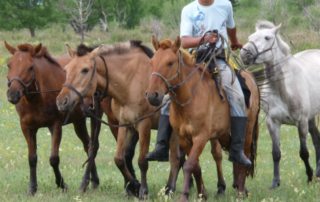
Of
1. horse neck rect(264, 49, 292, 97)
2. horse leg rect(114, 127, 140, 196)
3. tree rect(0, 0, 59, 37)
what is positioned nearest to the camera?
horse leg rect(114, 127, 140, 196)

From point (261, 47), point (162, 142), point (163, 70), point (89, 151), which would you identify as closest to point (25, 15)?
point (261, 47)

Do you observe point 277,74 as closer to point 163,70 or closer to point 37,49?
point 163,70

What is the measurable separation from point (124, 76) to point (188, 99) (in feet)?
4.50

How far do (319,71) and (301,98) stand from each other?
1296mm

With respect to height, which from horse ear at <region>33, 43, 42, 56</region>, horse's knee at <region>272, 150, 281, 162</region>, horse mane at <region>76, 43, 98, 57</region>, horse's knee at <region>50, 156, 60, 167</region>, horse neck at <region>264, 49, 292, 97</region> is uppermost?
horse mane at <region>76, 43, 98, 57</region>

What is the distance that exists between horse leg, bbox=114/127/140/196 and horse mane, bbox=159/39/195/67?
5.06 feet

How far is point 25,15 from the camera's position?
2143 inches

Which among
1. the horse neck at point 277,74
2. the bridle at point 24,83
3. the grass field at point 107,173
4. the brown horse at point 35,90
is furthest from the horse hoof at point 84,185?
the horse neck at point 277,74

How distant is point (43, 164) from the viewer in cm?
1322

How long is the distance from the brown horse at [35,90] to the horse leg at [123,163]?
95cm

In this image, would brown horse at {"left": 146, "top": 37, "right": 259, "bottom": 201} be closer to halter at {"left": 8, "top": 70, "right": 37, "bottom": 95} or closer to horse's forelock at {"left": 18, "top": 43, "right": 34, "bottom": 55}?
halter at {"left": 8, "top": 70, "right": 37, "bottom": 95}

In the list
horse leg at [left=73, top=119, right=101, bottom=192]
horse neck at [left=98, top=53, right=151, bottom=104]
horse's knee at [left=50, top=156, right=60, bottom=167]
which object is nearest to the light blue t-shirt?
horse neck at [left=98, top=53, right=151, bottom=104]

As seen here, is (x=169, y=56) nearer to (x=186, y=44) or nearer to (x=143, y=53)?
(x=186, y=44)

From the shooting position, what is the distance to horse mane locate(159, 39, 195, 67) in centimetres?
859
